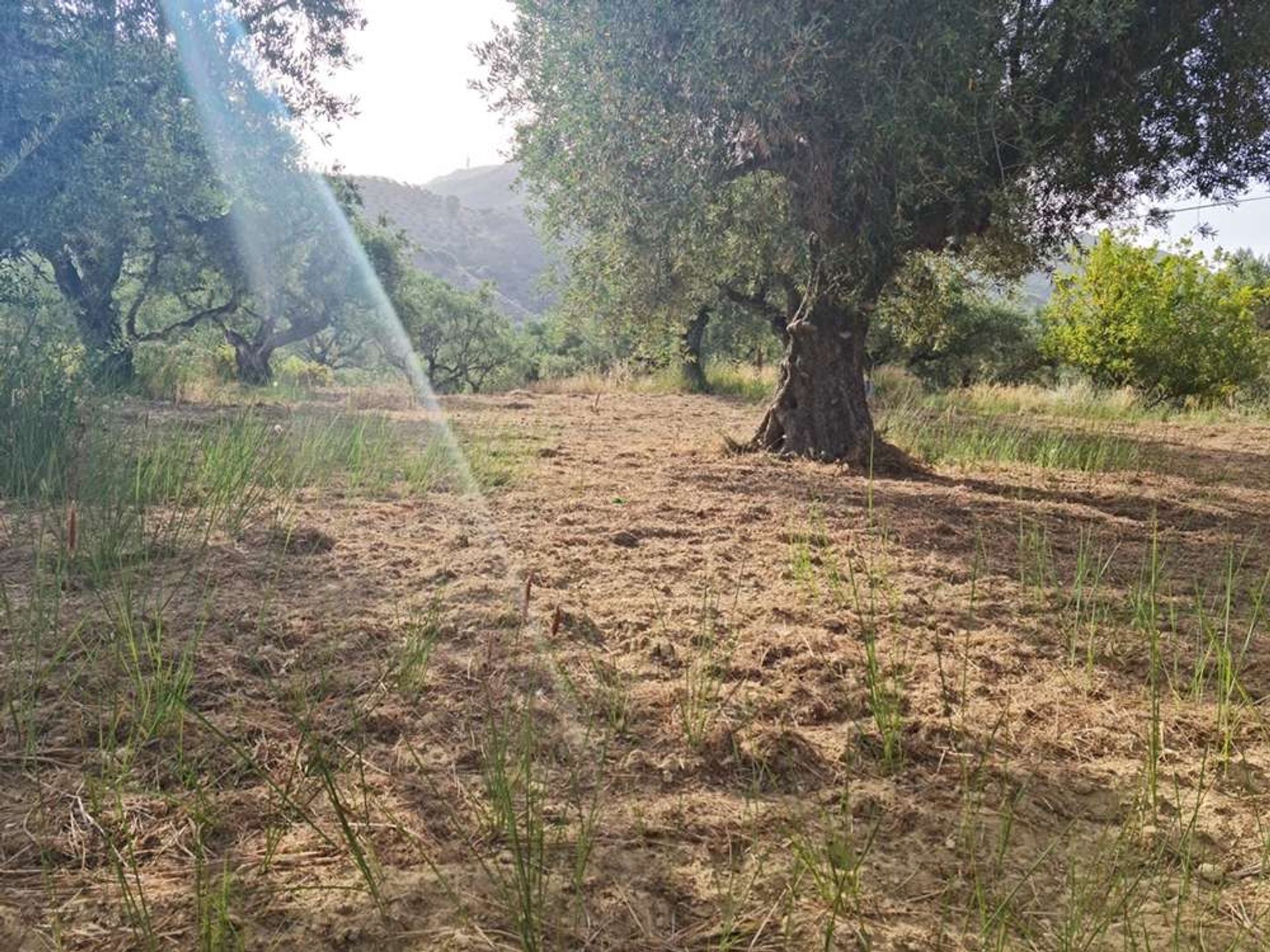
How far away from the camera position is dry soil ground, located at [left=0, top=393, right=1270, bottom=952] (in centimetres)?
133

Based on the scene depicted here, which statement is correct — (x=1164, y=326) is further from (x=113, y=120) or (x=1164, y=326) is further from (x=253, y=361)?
(x=253, y=361)

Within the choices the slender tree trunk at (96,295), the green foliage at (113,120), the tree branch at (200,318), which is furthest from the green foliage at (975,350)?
the tree branch at (200,318)

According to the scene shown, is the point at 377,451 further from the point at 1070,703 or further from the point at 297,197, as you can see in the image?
the point at 297,197

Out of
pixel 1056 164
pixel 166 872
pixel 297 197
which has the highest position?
pixel 297 197

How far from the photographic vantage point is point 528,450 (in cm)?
673

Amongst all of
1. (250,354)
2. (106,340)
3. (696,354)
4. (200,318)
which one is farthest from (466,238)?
(106,340)

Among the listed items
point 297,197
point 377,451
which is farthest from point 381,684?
point 297,197

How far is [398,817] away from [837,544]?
109 inches

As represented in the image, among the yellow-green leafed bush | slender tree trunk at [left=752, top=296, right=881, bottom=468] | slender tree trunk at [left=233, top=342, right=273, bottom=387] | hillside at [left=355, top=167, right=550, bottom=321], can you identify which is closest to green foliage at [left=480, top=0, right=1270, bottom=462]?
slender tree trunk at [left=752, top=296, right=881, bottom=468]

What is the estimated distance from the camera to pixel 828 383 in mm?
6918

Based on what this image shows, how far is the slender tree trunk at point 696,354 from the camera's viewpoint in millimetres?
16297

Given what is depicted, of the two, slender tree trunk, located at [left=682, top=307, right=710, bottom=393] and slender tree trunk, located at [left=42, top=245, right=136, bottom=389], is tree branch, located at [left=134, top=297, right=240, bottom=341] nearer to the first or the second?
slender tree trunk, located at [left=42, top=245, right=136, bottom=389]

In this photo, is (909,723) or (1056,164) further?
(1056,164)

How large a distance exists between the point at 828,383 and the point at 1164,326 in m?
13.5
